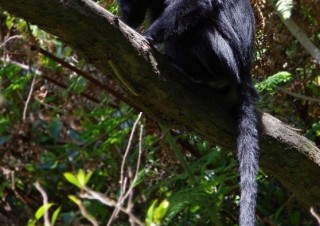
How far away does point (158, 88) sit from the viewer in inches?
118

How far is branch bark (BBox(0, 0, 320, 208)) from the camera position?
2.64 m

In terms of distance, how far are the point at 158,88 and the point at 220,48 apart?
1.90 ft

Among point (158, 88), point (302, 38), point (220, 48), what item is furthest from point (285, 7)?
point (158, 88)

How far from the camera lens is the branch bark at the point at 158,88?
2.64 meters

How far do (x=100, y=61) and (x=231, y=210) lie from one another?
2416 mm

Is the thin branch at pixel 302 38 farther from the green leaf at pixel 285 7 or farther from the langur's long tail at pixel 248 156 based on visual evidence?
the langur's long tail at pixel 248 156

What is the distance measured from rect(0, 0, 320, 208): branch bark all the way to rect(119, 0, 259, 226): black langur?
99 mm

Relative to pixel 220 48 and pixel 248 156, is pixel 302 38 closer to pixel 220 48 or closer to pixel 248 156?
pixel 220 48

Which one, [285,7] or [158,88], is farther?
[285,7]

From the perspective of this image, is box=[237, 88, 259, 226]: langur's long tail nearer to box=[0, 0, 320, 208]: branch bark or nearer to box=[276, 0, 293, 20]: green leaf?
box=[0, 0, 320, 208]: branch bark

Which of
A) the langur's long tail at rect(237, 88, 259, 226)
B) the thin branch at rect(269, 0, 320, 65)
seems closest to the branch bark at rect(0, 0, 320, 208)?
the langur's long tail at rect(237, 88, 259, 226)

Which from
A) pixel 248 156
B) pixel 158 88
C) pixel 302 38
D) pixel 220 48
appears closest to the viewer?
pixel 158 88

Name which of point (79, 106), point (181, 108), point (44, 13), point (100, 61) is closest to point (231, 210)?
point (79, 106)

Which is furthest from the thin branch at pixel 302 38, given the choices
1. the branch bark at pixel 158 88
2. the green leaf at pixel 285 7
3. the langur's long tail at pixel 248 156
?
the langur's long tail at pixel 248 156
